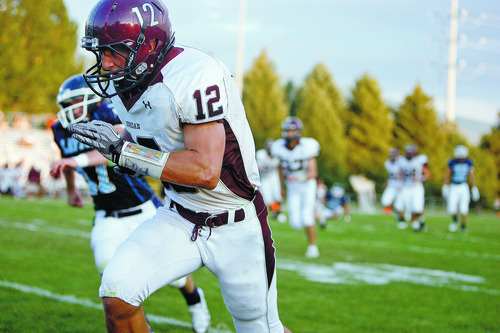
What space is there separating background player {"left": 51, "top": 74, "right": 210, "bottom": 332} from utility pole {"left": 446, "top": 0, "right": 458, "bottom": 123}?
112 feet

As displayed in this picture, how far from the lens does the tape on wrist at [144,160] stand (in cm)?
242

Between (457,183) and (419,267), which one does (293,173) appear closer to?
(419,267)

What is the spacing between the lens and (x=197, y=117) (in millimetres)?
2432

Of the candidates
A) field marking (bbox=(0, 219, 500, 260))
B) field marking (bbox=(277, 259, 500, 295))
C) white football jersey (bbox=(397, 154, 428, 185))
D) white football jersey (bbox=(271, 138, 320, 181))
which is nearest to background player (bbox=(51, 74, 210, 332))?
field marking (bbox=(277, 259, 500, 295))

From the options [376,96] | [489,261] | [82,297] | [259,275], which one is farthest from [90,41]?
[376,96]

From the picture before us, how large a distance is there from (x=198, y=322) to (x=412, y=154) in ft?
37.3

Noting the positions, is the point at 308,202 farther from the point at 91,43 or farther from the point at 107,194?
the point at 91,43

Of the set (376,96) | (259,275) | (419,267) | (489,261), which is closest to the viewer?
(259,275)

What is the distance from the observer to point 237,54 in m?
27.6

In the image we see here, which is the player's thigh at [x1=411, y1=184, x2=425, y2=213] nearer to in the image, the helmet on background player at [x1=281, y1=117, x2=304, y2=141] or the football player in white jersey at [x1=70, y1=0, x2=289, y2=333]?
the helmet on background player at [x1=281, y1=117, x2=304, y2=141]

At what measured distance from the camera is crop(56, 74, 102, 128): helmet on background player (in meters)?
4.12

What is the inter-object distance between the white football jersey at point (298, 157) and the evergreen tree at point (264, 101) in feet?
89.5

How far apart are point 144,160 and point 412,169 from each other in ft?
41.6

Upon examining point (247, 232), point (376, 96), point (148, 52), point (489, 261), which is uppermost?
point (376, 96)
